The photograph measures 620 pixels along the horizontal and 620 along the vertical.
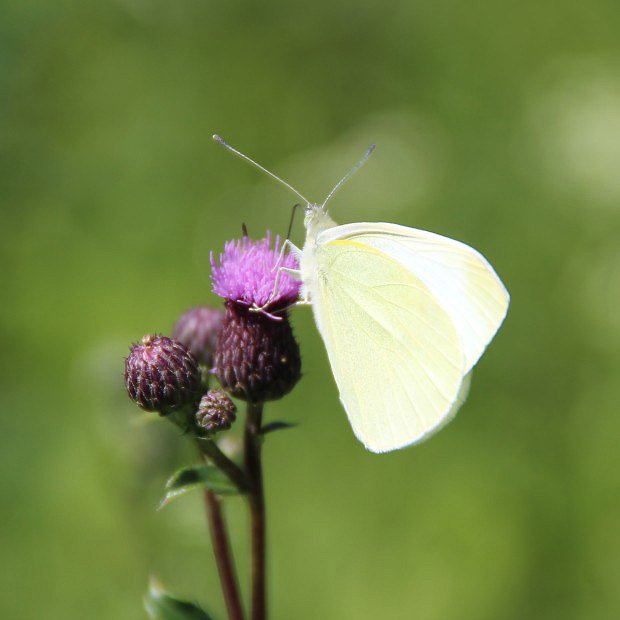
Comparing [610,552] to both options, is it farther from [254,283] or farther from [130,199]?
[130,199]

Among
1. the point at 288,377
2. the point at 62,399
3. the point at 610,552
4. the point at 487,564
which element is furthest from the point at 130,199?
the point at 610,552

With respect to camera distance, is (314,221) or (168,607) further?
(314,221)

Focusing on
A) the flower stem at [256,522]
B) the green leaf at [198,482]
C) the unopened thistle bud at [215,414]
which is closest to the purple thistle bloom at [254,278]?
the unopened thistle bud at [215,414]

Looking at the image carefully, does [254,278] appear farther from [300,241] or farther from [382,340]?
[300,241]

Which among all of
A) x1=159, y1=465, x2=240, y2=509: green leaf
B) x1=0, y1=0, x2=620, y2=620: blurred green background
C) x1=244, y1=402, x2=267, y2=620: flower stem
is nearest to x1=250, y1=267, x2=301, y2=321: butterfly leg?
x1=244, y1=402, x2=267, y2=620: flower stem

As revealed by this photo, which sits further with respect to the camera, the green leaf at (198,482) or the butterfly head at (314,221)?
the butterfly head at (314,221)

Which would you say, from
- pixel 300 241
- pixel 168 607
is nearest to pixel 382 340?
pixel 168 607

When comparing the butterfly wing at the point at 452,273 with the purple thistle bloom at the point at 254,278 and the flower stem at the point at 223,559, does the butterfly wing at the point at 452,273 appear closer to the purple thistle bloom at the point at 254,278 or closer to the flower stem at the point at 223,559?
the purple thistle bloom at the point at 254,278
